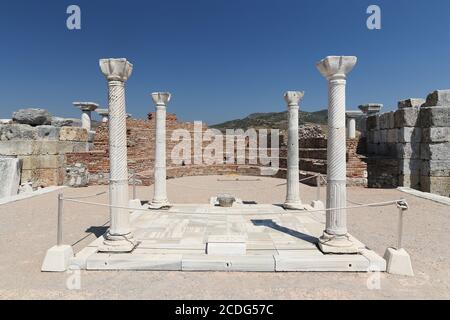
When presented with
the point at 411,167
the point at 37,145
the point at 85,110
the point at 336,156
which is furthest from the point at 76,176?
the point at 411,167

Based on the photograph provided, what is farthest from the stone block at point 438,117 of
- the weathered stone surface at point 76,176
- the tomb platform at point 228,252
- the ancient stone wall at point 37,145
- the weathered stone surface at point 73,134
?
the ancient stone wall at point 37,145

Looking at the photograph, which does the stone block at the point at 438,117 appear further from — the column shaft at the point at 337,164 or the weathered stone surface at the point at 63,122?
the weathered stone surface at the point at 63,122

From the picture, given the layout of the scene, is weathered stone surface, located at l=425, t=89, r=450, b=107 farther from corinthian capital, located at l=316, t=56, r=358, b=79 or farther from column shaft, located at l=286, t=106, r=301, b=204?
corinthian capital, located at l=316, t=56, r=358, b=79

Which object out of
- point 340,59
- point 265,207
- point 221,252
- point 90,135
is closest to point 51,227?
point 221,252

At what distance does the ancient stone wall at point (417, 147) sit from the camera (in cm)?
1374

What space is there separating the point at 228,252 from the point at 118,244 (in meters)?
2.00

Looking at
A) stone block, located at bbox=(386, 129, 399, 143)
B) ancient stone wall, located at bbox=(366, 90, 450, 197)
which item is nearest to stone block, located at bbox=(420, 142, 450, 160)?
ancient stone wall, located at bbox=(366, 90, 450, 197)

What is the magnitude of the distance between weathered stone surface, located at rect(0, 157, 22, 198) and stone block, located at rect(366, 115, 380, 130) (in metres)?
17.9

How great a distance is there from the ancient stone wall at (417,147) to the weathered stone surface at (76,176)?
1386cm

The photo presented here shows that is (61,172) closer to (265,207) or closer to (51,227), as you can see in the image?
(51,227)

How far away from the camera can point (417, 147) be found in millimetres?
14680

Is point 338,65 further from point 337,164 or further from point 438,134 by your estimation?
point 438,134

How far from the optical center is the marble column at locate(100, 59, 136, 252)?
19.5 ft
